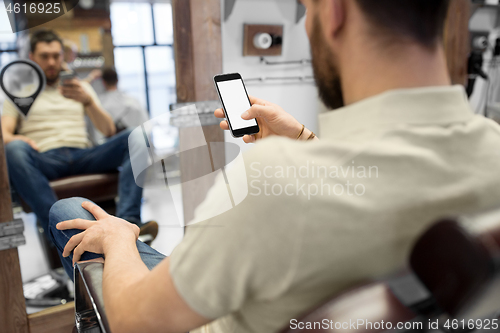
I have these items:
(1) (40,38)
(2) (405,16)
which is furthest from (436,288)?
(1) (40,38)

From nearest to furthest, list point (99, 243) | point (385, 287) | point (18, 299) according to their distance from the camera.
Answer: point (385, 287)
point (99, 243)
point (18, 299)

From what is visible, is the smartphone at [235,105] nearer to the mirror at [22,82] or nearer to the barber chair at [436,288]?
the barber chair at [436,288]

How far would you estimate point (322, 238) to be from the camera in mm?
424

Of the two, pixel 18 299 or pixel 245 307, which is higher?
pixel 245 307

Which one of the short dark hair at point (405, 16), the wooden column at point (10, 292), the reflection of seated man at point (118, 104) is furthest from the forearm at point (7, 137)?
the short dark hair at point (405, 16)

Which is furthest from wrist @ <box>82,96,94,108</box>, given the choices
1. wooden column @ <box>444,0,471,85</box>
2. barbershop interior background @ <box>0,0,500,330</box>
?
wooden column @ <box>444,0,471,85</box>

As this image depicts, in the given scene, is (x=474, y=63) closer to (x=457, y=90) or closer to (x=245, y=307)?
(x=457, y=90)

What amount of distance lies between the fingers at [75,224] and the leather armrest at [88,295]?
112 millimetres

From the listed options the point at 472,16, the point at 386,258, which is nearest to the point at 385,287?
the point at 386,258

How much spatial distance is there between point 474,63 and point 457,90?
2990mm

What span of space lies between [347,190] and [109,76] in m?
2.61

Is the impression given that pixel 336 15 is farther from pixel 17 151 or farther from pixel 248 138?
pixel 17 151

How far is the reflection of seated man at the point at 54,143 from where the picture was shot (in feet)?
5.73

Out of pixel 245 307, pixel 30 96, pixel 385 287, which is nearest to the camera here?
pixel 385 287
